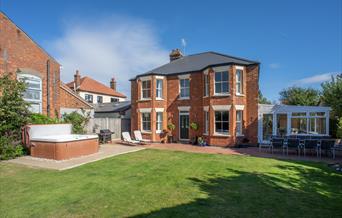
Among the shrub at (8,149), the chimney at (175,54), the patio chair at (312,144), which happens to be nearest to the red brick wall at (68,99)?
the shrub at (8,149)

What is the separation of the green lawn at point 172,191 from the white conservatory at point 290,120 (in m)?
7.68

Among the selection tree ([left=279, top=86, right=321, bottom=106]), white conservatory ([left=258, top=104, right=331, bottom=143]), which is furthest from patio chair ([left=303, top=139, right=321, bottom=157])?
tree ([left=279, top=86, right=321, bottom=106])

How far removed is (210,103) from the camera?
17891 millimetres

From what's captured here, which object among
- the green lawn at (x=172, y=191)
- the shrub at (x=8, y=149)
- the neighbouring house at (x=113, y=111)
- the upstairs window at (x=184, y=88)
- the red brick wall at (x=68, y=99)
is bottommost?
the green lawn at (x=172, y=191)

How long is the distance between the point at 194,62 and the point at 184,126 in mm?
6807

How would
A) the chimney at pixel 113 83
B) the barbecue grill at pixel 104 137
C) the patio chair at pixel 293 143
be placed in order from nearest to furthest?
the patio chair at pixel 293 143
the barbecue grill at pixel 104 137
the chimney at pixel 113 83

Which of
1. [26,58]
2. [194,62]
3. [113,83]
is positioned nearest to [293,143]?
[194,62]

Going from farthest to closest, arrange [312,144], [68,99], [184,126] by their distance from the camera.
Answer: [184,126] → [68,99] → [312,144]

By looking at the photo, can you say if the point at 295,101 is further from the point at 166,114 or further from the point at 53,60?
the point at 53,60

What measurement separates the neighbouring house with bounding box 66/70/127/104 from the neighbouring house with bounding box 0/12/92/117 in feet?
56.8

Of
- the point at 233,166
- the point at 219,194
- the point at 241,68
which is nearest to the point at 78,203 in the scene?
the point at 219,194

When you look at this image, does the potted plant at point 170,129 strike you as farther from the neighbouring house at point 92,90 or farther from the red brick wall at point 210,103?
the neighbouring house at point 92,90

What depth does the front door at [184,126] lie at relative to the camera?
20.4m

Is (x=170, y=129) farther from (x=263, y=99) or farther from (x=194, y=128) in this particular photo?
(x=263, y=99)
